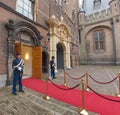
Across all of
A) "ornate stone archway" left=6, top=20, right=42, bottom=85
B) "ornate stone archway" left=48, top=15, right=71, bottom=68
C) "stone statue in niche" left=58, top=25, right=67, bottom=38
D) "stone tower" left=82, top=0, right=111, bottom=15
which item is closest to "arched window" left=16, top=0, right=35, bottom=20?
"ornate stone archway" left=6, top=20, right=42, bottom=85

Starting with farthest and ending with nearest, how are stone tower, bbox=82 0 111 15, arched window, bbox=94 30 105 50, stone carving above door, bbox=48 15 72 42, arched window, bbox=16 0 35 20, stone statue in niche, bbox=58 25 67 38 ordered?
1. stone tower, bbox=82 0 111 15
2. arched window, bbox=94 30 105 50
3. stone statue in niche, bbox=58 25 67 38
4. stone carving above door, bbox=48 15 72 42
5. arched window, bbox=16 0 35 20

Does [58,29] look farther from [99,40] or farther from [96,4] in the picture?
[96,4]

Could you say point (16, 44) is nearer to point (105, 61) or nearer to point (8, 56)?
point (8, 56)

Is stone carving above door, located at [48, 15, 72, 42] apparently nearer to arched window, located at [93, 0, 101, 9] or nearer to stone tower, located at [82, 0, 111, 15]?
stone tower, located at [82, 0, 111, 15]

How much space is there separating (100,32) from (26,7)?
16.2 m

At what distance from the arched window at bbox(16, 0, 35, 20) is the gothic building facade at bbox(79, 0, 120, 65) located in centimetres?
1490

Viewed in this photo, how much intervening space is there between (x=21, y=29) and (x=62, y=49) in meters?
7.84

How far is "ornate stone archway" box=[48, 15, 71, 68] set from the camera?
36.8 ft

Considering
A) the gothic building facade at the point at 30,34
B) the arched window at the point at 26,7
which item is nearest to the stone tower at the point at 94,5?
the gothic building facade at the point at 30,34

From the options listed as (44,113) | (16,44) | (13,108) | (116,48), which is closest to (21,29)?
(16,44)

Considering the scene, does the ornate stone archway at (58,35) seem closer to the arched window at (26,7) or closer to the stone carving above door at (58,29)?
the stone carving above door at (58,29)

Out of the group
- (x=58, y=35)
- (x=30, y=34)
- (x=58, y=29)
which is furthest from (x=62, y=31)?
(x=30, y=34)

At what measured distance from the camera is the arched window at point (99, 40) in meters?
20.8

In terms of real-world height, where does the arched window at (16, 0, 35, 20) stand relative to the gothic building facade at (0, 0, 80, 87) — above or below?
above
